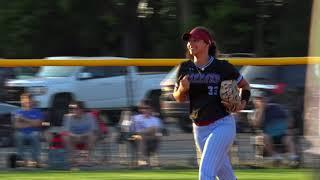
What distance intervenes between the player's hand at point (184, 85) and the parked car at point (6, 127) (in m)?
5.42

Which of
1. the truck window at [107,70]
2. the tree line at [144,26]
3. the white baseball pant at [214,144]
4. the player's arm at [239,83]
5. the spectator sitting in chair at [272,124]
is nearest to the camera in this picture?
the white baseball pant at [214,144]

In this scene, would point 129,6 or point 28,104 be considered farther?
point 129,6

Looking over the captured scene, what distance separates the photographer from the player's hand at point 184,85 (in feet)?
24.0

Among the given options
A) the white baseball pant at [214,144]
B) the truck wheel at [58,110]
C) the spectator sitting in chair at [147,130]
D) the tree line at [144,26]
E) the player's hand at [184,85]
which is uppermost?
the player's hand at [184,85]

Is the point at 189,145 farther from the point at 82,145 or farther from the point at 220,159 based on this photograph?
the point at 220,159

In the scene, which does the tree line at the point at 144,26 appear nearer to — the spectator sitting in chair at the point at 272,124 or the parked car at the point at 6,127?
the spectator sitting in chair at the point at 272,124

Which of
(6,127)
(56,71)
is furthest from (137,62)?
(6,127)

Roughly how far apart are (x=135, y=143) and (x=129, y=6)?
60.5ft

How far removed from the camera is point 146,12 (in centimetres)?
3078

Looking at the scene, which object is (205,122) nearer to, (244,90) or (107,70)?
(244,90)

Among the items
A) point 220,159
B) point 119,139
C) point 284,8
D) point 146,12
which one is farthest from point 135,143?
point 146,12

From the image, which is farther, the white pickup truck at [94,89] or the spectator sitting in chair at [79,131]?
the white pickup truck at [94,89]

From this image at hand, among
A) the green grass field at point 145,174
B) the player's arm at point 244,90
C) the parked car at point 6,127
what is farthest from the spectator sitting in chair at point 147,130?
the player's arm at point 244,90

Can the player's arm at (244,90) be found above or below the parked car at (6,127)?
above
